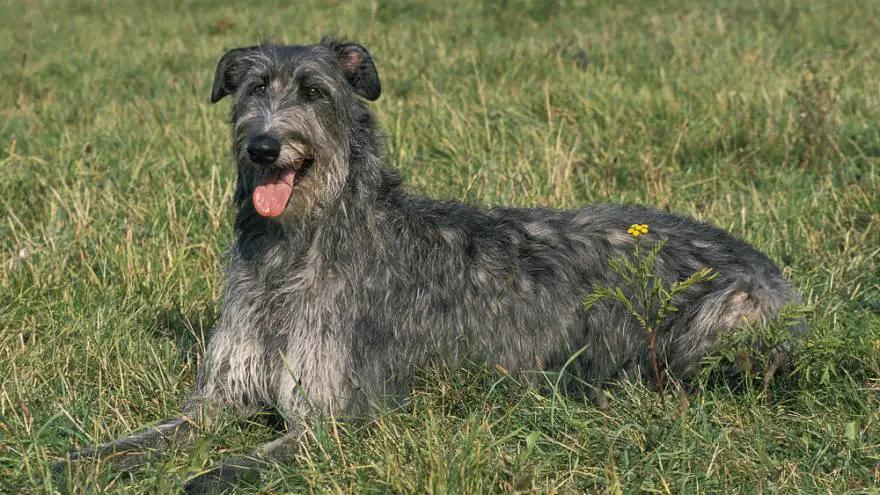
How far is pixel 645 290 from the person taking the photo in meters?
4.94

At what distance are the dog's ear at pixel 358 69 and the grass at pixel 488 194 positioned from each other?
151 cm

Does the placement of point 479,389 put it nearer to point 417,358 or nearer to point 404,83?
point 417,358

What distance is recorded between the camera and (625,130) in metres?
8.94

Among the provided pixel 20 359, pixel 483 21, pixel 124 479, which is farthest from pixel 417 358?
pixel 483 21

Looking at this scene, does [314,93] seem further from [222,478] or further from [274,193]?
[222,478]

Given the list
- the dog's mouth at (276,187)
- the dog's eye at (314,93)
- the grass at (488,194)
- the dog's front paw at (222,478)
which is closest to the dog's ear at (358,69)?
the dog's eye at (314,93)

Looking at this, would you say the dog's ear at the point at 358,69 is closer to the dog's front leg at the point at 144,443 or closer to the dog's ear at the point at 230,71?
the dog's ear at the point at 230,71

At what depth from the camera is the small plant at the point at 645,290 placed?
474 cm

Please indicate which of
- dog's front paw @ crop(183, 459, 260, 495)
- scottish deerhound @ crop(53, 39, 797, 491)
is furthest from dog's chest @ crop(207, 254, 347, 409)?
dog's front paw @ crop(183, 459, 260, 495)

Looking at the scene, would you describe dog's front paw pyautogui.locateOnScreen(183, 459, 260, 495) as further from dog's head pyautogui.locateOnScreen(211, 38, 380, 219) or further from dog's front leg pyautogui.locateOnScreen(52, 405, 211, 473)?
dog's head pyautogui.locateOnScreen(211, 38, 380, 219)

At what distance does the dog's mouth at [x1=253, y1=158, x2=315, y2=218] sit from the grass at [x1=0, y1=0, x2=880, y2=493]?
1.08m

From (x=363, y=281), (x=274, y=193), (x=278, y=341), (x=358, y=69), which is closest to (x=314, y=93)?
(x=358, y=69)

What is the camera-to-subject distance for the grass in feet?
14.7

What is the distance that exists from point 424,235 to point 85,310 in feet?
7.57
